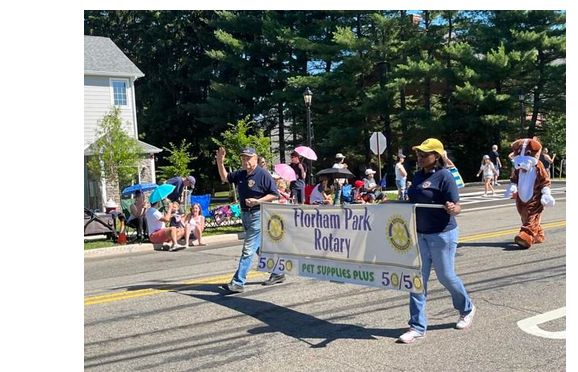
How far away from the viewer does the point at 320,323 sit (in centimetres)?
629

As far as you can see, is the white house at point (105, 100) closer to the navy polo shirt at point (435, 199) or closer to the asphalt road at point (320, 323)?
the asphalt road at point (320, 323)

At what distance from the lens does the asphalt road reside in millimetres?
5141

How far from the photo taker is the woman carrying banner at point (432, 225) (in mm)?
5586

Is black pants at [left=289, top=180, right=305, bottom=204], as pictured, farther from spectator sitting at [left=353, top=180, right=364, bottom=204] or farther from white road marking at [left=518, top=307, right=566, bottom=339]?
white road marking at [left=518, top=307, right=566, bottom=339]

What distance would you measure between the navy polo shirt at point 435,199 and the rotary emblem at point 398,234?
189 millimetres

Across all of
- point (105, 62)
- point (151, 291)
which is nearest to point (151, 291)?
point (151, 291)

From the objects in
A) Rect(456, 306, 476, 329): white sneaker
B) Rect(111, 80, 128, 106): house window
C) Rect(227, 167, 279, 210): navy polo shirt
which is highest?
Rect(111, 80, 128, 106): house window

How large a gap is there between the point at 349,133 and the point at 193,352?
3167cm

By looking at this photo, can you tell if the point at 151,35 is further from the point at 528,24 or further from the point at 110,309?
the point at 110,309

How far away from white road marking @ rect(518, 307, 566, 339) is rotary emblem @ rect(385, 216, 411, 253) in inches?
57.0

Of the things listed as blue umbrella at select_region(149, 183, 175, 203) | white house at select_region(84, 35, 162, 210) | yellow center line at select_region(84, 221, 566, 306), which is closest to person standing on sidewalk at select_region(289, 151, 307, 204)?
blue umbrella at select_region(149, 183, 175, 203)

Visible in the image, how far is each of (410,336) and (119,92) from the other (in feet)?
85.5

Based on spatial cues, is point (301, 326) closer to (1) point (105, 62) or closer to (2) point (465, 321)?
(2) point (465, 321)

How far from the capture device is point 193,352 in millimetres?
5527
